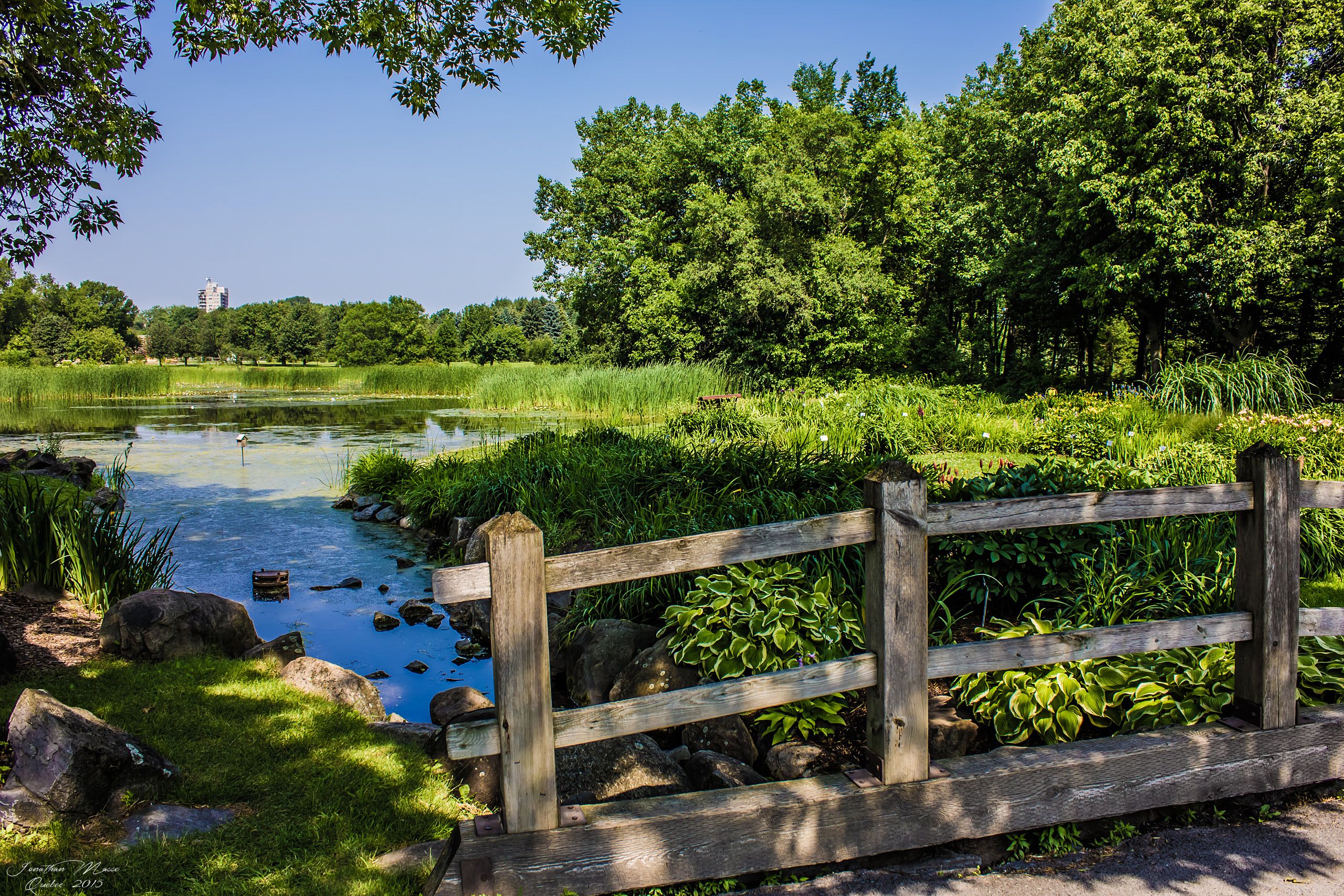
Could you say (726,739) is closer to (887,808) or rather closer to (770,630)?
(770,630)

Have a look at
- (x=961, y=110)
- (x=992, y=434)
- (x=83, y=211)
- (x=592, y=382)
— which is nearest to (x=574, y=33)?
(x=83, y=211)

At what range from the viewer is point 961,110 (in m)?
30.4

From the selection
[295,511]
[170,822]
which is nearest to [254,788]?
[170,822]

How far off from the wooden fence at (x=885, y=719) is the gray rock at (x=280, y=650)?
3.44m

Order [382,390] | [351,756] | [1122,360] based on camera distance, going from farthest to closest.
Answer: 1. [382,390]
2. [1122,360]
3. [351,756]

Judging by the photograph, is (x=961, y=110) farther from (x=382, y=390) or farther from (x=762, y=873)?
(x=762, y=873)

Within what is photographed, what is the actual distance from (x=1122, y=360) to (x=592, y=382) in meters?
25.3

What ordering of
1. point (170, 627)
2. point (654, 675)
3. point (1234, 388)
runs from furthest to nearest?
point (1234, 388) < point (170, 627) < point (654, 675)

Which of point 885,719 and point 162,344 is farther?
point 162,344

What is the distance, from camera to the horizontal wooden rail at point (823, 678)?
9.06ft

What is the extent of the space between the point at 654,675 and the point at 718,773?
4.15 feet

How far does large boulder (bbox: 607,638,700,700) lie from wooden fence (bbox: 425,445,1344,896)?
1.87 meters

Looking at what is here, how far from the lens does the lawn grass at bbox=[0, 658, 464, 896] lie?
2973 millimetres

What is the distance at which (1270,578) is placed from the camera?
3.38m
